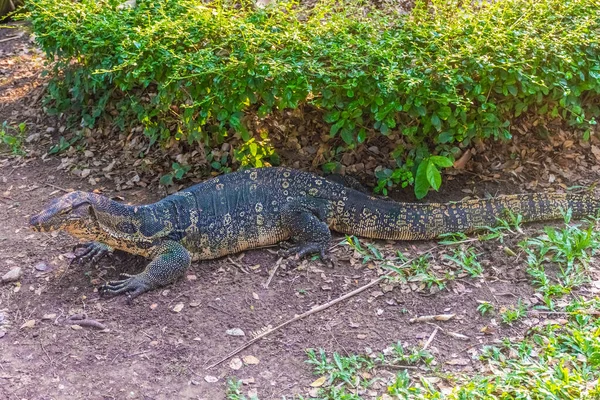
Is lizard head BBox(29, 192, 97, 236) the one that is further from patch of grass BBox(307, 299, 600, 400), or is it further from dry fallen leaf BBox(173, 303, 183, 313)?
patch of grass BBox(307, 299, 600, 400)

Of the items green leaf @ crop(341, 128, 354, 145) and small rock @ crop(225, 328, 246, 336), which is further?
green leaf @ crop(341, 128, 354, 145)

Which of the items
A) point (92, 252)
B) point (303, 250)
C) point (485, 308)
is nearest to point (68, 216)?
point (92, 252)

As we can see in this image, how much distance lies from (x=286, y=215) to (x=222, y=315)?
3.97 feet

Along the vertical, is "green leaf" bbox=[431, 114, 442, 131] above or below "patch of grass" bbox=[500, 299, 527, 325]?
above

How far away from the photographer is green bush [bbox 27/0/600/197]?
5367mm

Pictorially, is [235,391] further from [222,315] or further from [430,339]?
[430,339]

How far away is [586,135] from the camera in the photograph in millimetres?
6230

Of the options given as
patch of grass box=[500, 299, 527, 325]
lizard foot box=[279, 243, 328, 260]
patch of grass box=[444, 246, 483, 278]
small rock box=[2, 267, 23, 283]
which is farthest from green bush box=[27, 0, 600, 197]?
small rock box=[2, 267, 23, 283]

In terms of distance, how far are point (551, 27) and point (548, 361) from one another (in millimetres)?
3101

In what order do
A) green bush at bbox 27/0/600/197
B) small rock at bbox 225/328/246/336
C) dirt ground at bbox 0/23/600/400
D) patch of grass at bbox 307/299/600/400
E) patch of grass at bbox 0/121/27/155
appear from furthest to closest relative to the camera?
patch of grass at bbox 0/121/27/155 → green bush at bbox 27/0/600/197 → small rock at bbox 225/328/246/336 → dirt ground at bbox 0/23/600/400 → patch of grass at bbox 307/299/600/400

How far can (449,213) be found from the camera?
18.4 feet

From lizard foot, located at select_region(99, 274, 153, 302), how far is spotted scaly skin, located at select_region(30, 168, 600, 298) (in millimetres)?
232

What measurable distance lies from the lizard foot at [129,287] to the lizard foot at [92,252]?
0.54 meters

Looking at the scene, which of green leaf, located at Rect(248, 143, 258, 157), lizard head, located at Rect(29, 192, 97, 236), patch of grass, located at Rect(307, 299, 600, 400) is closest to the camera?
patch of grass, located at Rect(307, 299, 600, 400)
